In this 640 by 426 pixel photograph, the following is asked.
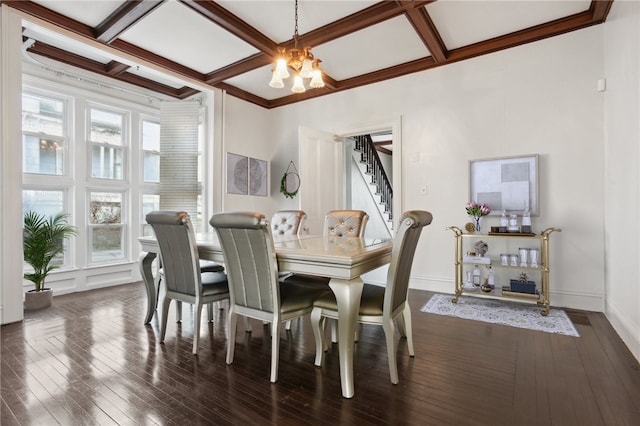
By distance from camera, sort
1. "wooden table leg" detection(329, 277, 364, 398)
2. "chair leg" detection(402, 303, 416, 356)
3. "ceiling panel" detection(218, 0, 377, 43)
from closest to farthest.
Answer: "wooden table leg" detection(329, 277, 364, 398)
"chair leg" detection(402, 303, 416, 356)
"ceiling panel" detection(218, 0, 377, 43)

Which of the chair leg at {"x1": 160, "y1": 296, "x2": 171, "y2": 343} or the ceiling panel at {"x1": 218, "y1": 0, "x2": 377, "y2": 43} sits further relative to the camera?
the ceiling panel at {"x1": 218, "y1": 0, "x2": 377, "y2": 43}

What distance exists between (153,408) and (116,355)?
817mm

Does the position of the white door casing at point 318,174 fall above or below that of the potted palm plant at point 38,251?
above

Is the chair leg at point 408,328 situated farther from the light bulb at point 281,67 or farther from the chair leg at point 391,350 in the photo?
the light bulb at point 281,67

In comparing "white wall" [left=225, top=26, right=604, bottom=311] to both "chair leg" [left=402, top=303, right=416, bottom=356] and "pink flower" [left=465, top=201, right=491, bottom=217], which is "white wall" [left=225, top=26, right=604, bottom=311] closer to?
"pink flower" [left=465, top=201, right=491, bottom=217]

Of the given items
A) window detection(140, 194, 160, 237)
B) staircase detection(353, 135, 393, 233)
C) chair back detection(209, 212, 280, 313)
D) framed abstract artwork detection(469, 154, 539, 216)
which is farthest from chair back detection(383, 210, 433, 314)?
staircase detection(353, 135, 393, 233)

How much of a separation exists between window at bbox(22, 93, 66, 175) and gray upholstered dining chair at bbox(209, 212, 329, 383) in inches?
131

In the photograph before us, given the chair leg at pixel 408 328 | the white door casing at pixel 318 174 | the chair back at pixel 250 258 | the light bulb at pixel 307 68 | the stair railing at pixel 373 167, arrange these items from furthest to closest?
the stair railing at pixel 373 167 → the white door casing at pixel 318 174 → the light bulb at pixel 307 68 → the chair leg at pixel 408 328 → the chair back at pixel 250 258

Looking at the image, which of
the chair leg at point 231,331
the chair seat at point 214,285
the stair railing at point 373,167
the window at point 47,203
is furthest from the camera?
the stair railing at point 373,167

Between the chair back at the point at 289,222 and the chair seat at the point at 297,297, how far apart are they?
1256 millimetres

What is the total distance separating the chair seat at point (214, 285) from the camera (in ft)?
7.61

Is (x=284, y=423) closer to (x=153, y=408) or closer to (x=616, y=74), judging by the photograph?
(x=153, y=408)

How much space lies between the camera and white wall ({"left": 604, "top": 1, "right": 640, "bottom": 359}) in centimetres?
222

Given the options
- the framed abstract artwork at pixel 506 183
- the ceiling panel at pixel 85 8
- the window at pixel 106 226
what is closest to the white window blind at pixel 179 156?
the window at pixel 106 226
